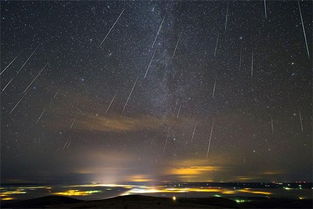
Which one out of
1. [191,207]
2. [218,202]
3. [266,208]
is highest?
[266,208]

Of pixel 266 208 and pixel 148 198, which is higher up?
pixel 266 208

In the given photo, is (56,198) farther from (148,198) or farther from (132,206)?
(132,206)

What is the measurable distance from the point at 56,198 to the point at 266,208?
95.2ft

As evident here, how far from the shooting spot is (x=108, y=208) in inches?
658

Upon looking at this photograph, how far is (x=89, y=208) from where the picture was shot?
1678 cm

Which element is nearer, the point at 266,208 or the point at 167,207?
the point at 167,207

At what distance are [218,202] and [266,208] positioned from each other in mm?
16112

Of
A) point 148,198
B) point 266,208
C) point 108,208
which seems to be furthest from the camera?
point 266,208

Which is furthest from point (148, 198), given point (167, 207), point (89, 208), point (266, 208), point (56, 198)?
point (266, 208)

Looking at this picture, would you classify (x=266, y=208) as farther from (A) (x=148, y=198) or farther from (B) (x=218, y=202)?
(A) (x=148, y=198)

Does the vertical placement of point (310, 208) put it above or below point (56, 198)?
above

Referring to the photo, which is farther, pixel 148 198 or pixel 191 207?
pixel 148 198

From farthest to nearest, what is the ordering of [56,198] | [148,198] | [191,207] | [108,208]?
[56,198] < [148,198] < [191,207] < [108,208]

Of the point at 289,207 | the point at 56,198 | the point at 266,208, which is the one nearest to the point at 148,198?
the point at 56,198
